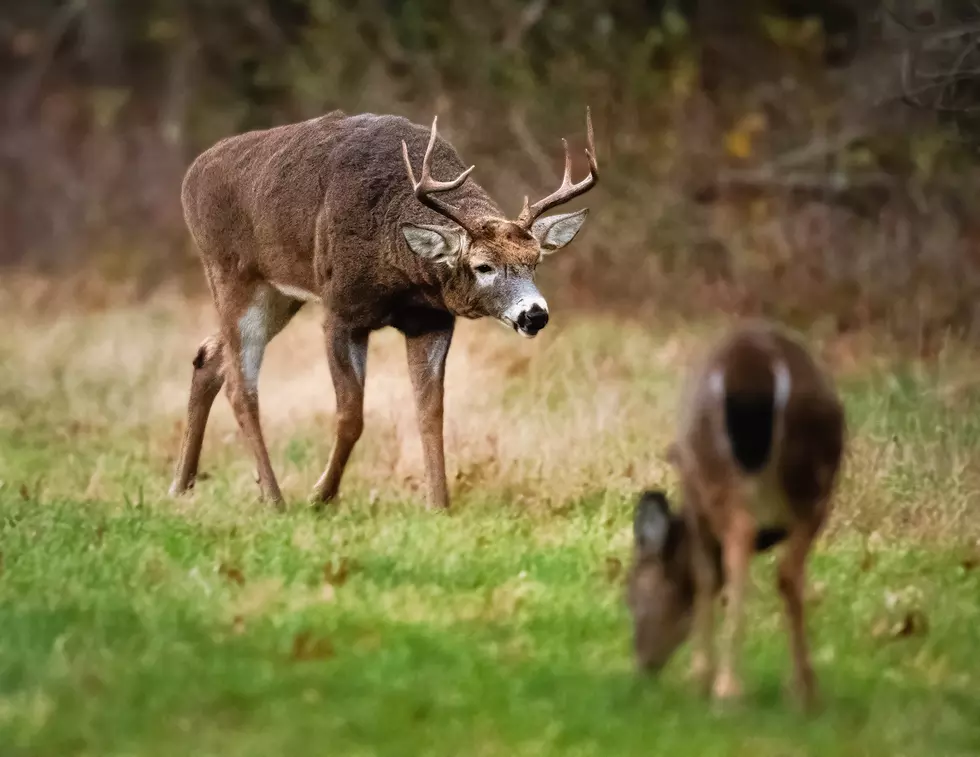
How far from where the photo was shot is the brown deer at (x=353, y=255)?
898cm

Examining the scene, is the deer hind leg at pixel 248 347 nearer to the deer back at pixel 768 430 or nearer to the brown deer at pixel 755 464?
the brown deer at pixel 755 464

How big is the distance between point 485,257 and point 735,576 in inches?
158

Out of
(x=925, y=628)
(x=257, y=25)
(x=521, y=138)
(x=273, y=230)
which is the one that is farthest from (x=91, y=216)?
(x=925, y=628)

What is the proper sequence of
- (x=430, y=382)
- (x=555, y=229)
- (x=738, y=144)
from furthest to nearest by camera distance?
(x=738, y=144)
(x=430, y=382)
(x=555, y=229)

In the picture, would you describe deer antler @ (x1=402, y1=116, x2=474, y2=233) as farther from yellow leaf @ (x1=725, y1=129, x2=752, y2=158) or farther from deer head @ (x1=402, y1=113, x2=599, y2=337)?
yellow leaf @ (x1=725, y1=129, x2=752, y2=158)

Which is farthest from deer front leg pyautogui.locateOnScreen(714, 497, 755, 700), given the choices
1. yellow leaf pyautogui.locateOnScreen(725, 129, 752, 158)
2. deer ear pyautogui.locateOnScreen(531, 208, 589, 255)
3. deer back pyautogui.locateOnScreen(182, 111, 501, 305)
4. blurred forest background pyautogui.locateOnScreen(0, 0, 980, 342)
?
yellow leaf pyautogui.locateOnScreen(725, 129, 752, 158)

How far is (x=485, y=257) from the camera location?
895 cm

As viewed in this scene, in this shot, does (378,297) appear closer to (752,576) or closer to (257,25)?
(752,576)

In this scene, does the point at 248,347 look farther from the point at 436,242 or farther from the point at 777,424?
the point at 777,424

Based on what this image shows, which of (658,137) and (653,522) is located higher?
(658,137)

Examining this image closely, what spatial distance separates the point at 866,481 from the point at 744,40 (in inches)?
503

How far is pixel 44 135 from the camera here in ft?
87.7

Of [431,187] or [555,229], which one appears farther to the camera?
[555,229]

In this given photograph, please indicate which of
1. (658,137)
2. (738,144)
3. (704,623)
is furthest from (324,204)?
(738,144)
